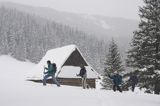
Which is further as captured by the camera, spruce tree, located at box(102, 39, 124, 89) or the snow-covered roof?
spruce tree, located at box(102, 39, 124, 89)

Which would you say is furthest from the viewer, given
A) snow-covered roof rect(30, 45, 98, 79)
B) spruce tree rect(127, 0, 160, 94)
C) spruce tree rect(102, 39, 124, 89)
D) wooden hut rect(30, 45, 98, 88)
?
spruce tree rect(102, 39, 124, 89)

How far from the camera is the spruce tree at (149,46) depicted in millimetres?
30039

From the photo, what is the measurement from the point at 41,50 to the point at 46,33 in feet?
99.9

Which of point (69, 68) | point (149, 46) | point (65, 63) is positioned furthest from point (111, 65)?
point (149, 46)

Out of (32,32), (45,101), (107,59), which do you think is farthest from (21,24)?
(45,101)

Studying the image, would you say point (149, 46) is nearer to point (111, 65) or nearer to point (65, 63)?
point (65, 63)

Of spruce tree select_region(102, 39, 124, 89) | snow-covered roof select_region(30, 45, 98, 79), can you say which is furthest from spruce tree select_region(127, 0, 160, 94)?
spruce tree select_region(102, 39, 124, 89)

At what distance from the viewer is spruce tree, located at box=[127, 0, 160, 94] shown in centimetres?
3004

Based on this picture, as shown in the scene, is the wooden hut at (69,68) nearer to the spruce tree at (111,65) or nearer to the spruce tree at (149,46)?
the spruce tree at (111,65)

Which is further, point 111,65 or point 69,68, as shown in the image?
point 111,65

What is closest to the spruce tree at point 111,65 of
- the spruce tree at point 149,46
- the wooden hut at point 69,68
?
the wooden hut at point 69,68

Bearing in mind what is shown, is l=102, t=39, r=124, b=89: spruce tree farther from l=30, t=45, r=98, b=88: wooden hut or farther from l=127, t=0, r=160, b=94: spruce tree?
l=127, t=0, r=160, b=94: spruce tree

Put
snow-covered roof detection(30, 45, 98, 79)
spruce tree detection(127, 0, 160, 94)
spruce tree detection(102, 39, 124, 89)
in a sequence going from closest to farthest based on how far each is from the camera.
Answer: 1. spruce tree detection(127, 0, 160, 94)
2. snow-covered roof detection(30, 45, 98, 79)
3. spruce tree detection(102, 39, 124, 89)

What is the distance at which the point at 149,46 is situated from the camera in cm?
3105
